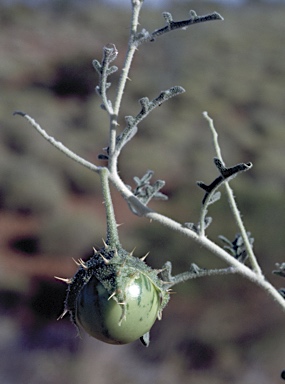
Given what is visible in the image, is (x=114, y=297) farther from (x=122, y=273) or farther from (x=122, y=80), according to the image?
(x=122, y=80)

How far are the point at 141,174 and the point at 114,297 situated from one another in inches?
731

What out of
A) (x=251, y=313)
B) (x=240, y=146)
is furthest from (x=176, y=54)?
(x=251, y=313)

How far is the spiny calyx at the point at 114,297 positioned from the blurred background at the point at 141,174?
133 cm

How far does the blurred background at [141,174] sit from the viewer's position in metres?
10.9

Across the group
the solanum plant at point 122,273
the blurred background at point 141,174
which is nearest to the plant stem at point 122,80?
the solanum plant at point 122,273

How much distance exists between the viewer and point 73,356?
1034 centimetres

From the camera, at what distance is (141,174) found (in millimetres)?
20484

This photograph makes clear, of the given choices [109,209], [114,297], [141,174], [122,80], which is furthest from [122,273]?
[141,174]

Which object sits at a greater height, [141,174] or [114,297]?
[114,297]

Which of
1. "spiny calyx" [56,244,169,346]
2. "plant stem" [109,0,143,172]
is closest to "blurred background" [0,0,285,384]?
"plant stem" [109,0,143,172]

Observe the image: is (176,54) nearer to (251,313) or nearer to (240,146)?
(240,146)

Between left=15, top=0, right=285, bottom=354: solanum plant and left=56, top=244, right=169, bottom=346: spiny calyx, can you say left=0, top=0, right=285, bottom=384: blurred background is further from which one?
left=56, top=244, right=169, bottom=346: spiny calyx

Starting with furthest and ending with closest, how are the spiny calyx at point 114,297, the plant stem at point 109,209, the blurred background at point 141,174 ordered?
the blurred background at point 141,174 → the plant stem at point 109,209 → the spiny calyx at point 114,297

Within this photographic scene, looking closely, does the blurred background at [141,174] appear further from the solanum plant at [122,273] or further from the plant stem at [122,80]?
the solanum plant at [122,273]
